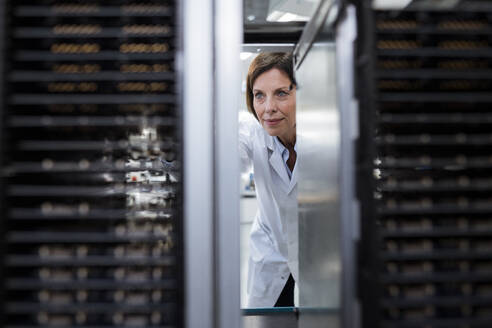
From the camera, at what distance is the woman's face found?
198 centimetres

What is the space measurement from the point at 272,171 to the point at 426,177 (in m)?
1.27

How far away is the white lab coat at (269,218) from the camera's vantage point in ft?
6.54

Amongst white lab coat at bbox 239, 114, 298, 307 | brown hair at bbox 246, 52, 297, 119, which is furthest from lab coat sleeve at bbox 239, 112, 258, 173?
brown hair at bbox 246, 52, 297, 119

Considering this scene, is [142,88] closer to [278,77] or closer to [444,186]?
[444,186]

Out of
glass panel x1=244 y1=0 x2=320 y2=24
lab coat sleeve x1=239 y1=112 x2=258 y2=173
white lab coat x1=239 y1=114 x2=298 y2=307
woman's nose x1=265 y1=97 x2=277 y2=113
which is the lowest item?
white lab coat x1=239 y1=114 x2=298 y2=307

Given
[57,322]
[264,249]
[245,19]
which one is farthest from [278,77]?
[57,322]

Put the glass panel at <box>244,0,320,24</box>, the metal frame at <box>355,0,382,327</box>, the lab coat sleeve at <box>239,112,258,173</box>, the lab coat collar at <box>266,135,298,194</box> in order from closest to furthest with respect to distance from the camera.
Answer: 1. the metal frame at <box>355,0,382,327</box>
2. the glass panel at <box>244,0,320,24</box>
3. the lab coat collar at <box>266,135,298,194</box>
4. the lab coat sleeve at <box>239,112,258,173</box>

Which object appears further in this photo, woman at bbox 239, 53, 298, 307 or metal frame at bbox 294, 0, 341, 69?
woman at bbox 239, 53, 298, 307

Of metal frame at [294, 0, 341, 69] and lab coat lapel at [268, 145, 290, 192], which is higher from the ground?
metal frame at [294, 0, 341, 69]

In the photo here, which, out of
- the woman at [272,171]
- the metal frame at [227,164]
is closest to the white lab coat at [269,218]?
the woman at [272,171]

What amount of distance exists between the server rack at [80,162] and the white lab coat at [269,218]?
131 centimetres

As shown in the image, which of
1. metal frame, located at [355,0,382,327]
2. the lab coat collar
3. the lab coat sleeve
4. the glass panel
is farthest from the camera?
the lab coat sleeve

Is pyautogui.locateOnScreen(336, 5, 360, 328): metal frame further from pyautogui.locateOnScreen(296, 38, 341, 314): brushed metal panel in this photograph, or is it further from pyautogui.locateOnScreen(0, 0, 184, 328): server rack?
pyautogui.locateOnScreen(0, 0, 184, 328): server rack

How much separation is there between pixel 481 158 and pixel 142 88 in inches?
31.2
